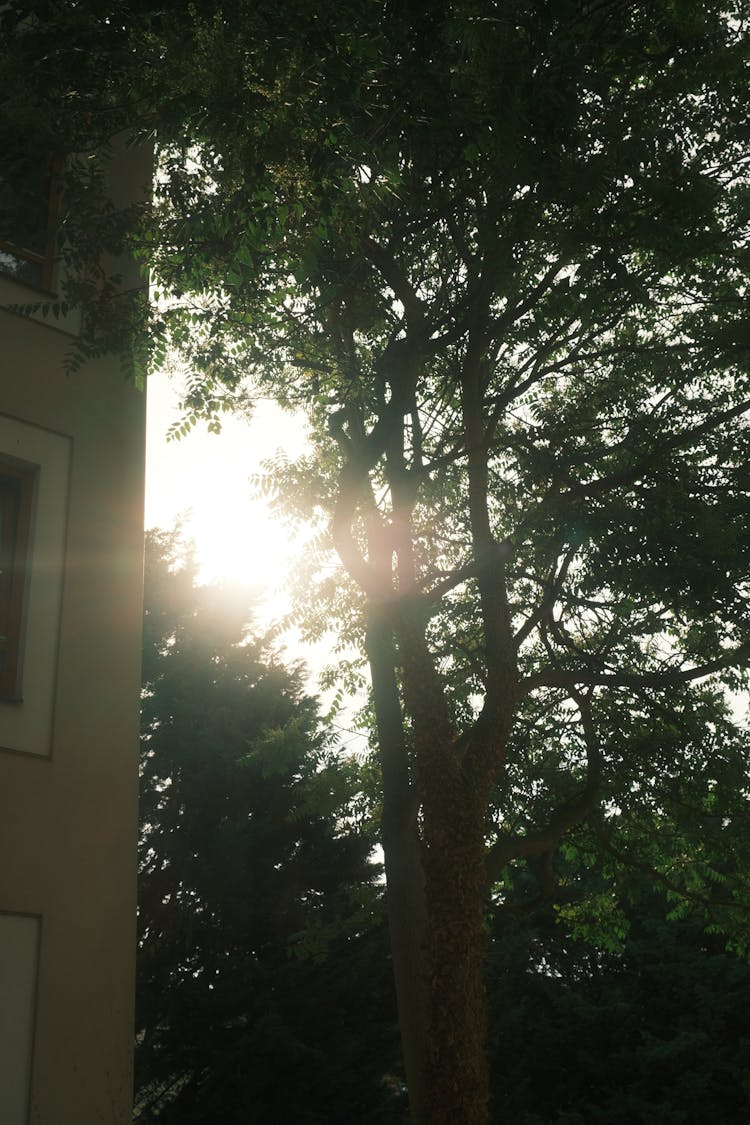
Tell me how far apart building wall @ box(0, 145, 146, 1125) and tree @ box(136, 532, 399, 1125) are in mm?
7714

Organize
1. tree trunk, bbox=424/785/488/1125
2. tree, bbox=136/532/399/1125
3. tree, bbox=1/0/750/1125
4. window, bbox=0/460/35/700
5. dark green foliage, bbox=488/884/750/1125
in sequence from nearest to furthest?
tree, bbox=1/0/750/1125
window, bbox=0/460/35/700
tree trunk, bbox=424/785/488/1125
tree, bbox=136/532/399/1125
dark green foliage, bbox=488/884/750/1125

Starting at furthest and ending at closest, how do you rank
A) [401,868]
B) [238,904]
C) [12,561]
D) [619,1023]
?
[619,1023]
[238,904]
[401,868]
[12,561]

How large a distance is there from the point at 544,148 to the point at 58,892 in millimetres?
6266

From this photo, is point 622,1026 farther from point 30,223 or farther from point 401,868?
point 30,223

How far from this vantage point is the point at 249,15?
248 inches

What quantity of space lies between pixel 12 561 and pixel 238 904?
1426 centimetres

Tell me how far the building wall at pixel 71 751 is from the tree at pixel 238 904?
7.71m

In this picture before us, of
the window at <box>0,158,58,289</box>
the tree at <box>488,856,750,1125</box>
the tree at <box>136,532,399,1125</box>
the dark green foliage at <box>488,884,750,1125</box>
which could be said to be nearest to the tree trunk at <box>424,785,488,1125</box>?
the tree at <box>136,532,399,1125</box>

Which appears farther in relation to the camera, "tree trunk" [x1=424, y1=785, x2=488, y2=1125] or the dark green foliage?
the dark green foliage

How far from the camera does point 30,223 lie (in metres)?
7.30

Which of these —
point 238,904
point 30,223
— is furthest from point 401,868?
point 238,904

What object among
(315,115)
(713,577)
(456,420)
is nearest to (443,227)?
(456,420)

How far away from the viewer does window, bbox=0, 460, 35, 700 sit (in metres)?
8.10

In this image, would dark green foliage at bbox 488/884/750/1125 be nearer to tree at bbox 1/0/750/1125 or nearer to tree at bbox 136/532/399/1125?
tree at bbox 136/532/399/1125
